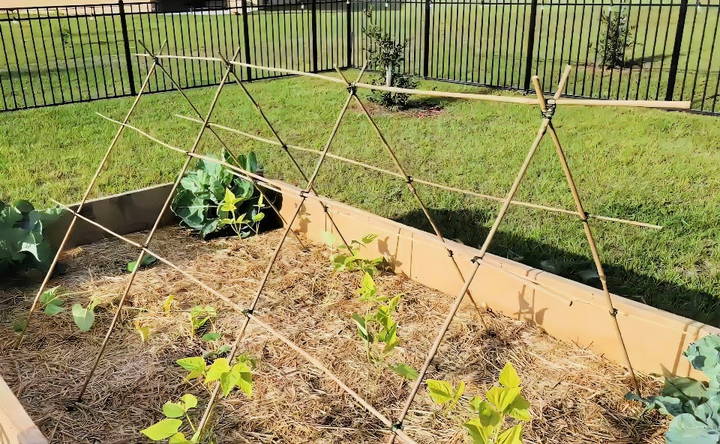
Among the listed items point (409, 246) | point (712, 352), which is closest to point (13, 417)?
point (409, 246)

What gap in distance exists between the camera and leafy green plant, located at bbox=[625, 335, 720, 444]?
1.89 meters

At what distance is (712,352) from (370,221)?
5.98ft

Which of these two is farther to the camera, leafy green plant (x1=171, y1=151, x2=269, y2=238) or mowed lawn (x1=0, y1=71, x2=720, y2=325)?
leafy green plant (x1=171, y1=151, x2=269, y2=238)

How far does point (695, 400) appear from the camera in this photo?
218 centimetres

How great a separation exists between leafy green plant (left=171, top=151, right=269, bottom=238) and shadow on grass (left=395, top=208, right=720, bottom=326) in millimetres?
987

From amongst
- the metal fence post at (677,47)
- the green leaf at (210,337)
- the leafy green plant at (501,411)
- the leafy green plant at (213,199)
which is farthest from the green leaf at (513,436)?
the metal fence post at (677,47)

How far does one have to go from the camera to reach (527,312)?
115 inches

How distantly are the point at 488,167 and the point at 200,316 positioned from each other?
2.85m

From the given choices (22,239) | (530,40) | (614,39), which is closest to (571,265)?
(22,239)

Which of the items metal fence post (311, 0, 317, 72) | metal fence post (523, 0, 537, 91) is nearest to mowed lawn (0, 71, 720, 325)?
metal fence post (523, 0, 537, 91)

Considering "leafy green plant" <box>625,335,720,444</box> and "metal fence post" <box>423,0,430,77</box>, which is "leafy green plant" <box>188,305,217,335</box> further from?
"metal fence post" <box>423,0,430,77</box>

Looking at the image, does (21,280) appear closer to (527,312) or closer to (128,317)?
(128,317)

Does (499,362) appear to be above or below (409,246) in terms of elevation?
below

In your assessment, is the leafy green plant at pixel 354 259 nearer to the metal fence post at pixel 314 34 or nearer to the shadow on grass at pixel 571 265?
the shadow on grass at pixel 571 265
